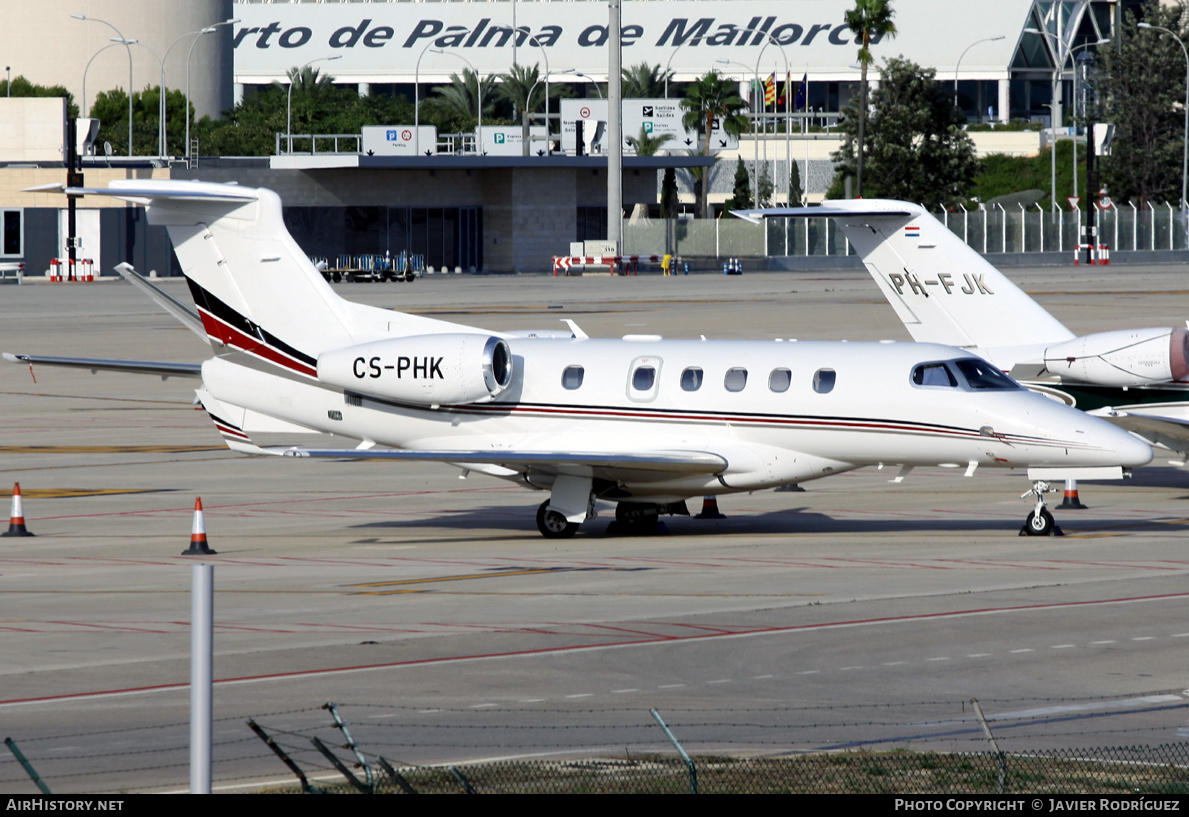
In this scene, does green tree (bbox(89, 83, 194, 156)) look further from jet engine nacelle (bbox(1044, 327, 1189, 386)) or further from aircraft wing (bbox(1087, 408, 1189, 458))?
aircraft wing (bbox(1087, 408, 1189, 458))

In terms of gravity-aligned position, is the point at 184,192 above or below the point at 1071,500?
above

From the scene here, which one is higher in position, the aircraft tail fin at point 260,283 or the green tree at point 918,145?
the green tree at point 918,145

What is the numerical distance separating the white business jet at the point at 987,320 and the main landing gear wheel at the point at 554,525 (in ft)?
21.6

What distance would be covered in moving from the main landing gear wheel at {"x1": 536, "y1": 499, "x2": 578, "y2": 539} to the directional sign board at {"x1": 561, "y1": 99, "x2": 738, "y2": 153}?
269 ft

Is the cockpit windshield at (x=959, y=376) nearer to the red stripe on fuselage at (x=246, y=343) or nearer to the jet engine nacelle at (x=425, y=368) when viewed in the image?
the jet engine nacelle at (x=425, y=368)

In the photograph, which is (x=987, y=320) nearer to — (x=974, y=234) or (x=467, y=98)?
(x=974, y=234)

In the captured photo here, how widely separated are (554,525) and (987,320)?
9.29 meters

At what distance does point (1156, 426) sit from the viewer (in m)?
26.7

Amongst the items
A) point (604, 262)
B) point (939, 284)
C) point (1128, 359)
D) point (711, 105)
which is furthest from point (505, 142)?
point (1128, 359)

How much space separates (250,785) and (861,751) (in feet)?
Result: 14.3

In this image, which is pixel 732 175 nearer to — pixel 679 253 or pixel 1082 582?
pixel 679 253

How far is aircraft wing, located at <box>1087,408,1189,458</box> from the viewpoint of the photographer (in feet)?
86.9

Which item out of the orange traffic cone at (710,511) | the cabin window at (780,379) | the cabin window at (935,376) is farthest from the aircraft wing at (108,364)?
the cabin window at (935,376)

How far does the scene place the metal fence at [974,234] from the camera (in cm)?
10675
